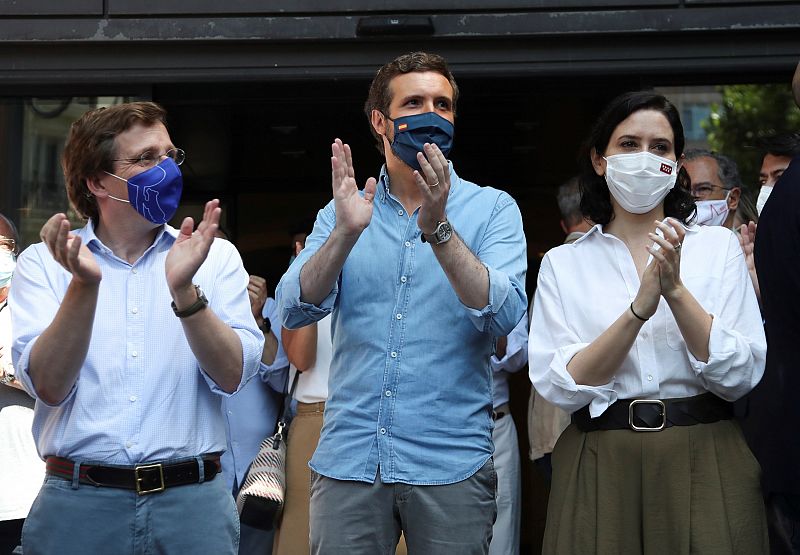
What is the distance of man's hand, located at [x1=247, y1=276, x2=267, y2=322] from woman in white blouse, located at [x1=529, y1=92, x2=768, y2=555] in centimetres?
214

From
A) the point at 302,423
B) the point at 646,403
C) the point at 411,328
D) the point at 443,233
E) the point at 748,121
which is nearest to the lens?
the point at 443,233

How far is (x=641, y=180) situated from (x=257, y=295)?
246cm

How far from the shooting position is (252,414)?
534cm

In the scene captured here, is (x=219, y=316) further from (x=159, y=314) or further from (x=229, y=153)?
(x=229, y=153)

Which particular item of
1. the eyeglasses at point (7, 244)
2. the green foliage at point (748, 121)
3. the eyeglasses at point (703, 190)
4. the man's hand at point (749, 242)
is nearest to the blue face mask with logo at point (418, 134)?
the man's hand at point (749, 242)

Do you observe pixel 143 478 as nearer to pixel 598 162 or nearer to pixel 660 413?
pixel 660 413

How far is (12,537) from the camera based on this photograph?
4.27 m

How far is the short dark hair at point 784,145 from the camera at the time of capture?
15.4ft

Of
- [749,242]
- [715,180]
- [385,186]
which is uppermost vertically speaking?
[715,180]

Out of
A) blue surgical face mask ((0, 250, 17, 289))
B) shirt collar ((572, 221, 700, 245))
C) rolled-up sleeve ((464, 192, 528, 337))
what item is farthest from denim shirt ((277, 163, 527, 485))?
blue surgical face mask ((0, 250, 17, 289))

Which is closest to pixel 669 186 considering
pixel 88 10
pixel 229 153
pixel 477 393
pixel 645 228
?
pixel 645 228

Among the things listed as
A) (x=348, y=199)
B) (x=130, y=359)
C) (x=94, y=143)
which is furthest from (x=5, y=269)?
(x=348, y=199)

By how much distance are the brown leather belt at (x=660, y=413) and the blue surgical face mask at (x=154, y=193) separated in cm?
155

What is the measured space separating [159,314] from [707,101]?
4299 mm
